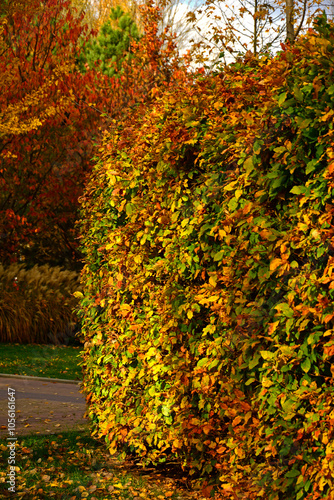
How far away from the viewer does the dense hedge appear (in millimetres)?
3084

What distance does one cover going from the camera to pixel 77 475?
4871mm

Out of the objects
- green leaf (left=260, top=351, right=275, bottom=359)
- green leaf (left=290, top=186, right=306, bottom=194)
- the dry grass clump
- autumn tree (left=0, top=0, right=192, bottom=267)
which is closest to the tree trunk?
autumn tree (left=0, top=0, right=192, bottom=267)

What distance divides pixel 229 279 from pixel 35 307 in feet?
33.0

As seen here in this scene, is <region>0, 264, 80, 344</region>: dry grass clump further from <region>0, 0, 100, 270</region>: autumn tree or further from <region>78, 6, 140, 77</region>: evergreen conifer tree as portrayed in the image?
<region>78, 6, 140, 77</region>: evergreen conifer tree

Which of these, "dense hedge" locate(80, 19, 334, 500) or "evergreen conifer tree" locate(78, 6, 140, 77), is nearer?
"dense hedge" locate(80, 19, 334, 500)

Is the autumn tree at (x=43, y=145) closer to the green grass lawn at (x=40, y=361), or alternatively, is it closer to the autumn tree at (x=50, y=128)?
the autumn tree at (x=50, y=128)

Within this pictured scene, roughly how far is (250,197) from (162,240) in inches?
39.2

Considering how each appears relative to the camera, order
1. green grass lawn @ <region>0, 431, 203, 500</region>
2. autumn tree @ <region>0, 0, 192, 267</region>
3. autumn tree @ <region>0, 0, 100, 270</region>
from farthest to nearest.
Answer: autumn tree @ <region>0, 0, 100, 270</region> < autumn tree @ <region>0, 0, 192, 267</region> < green grass lawn @ <region>0, 431, 203, 500</region>

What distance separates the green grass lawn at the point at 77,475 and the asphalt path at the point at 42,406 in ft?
1.57

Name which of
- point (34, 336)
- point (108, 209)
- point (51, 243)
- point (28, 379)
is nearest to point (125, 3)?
point (51, 243)

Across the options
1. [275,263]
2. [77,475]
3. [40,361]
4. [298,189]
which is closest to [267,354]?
[275,263]

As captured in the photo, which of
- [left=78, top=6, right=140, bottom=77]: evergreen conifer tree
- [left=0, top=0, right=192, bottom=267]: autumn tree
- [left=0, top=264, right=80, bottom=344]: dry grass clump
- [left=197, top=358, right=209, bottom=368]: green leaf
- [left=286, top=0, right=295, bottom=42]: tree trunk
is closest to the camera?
[left=197, top=358, right=209, bottom=368]: green leaf

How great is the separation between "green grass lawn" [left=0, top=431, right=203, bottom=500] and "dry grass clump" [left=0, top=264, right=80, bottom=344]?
22.1 ft

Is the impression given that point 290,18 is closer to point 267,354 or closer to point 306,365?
point 267,354
